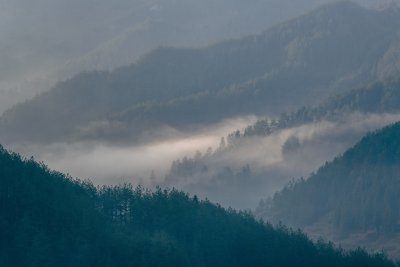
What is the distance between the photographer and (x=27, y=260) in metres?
190

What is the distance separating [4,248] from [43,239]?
6290mm

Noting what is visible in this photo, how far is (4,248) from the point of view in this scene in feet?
627

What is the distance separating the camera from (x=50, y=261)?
192250mm

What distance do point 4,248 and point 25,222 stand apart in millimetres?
6733

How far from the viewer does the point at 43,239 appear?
195250 mm

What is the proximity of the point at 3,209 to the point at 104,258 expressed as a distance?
1531cm

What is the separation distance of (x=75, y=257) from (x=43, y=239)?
495cm

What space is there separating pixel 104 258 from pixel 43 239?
9264mm

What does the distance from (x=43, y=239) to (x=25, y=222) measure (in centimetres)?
370

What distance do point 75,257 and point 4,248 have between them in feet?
33.7

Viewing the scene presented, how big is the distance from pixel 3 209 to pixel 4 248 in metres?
9.25

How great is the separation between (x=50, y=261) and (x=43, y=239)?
4211 mm

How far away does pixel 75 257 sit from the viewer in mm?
196000
